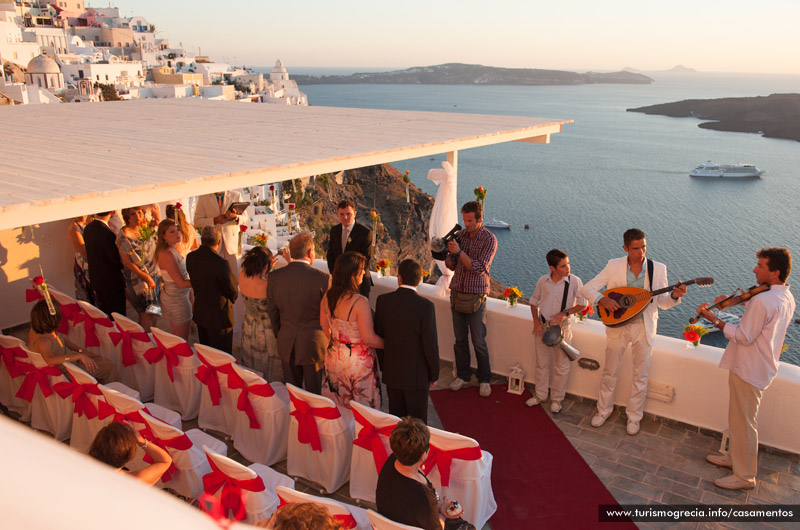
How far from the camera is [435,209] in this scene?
689 cm

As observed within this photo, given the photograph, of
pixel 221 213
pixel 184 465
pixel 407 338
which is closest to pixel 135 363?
pixel 184 465

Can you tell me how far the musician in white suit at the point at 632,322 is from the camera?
514cm

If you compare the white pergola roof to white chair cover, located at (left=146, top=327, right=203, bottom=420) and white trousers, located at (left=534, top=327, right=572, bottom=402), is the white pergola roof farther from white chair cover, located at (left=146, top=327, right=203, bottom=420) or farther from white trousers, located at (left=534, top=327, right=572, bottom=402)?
white trousers, located at (left=534, top=327, right=572, bottom=402)

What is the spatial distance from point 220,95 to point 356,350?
78910mm

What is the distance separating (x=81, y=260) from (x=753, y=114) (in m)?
136

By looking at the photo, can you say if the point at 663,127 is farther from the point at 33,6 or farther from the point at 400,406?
the point at 400,406

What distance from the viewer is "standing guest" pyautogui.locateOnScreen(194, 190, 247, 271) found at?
7176 millimetres

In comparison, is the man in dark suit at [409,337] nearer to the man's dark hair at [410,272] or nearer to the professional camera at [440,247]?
the man's dark hair at [410,272]

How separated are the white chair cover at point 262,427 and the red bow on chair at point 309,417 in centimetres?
38

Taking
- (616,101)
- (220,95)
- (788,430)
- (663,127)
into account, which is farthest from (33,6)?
(616,101)

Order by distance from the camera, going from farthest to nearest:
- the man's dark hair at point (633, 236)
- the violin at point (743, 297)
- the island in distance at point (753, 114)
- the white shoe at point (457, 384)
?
1. the island in distance at point (753, 114)
2. the white shoe at point (457, 384)
3. the man's dark hair at point (633, 236)
4. the violin at point (743, 297)

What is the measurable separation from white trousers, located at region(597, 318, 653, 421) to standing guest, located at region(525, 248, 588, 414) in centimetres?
37

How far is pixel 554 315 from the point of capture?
562 centimetres

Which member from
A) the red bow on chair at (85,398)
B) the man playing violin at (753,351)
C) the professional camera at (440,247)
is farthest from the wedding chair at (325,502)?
the professional camera at (440,247)
